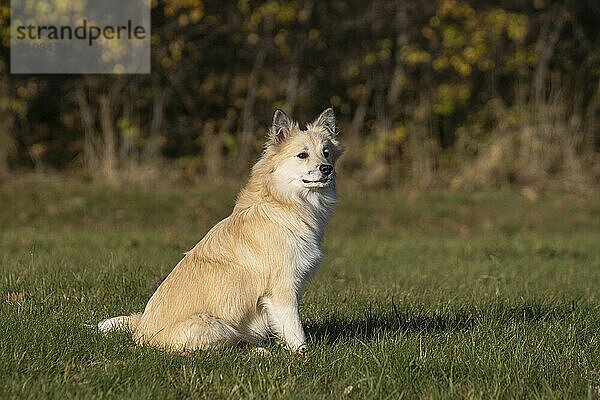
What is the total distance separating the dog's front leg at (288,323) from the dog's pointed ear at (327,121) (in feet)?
4.43

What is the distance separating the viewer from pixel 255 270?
18.5 ft

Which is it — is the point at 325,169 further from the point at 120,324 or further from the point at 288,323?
the point at 120,324

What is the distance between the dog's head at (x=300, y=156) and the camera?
5.91 metres

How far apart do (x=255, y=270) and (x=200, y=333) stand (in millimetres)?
526

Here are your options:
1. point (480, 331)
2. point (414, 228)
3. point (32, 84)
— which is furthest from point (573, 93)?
point (480, 331)

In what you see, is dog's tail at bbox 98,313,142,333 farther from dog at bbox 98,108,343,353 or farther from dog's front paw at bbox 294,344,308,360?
dog's front paw at bbox 294,344,308,360

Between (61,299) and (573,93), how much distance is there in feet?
47.7

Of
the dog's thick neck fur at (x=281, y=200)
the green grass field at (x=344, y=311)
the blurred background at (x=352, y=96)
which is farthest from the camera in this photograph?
the blurred background at (x=352, y=96)

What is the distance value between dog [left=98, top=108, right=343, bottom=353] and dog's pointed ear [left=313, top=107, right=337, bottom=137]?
1.04 feet

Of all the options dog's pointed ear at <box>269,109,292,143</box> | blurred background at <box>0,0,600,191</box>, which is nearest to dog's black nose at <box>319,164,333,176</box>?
dog's pointed ear at <box>269,109,292,143</box>

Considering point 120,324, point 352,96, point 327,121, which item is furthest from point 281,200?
point 352,96

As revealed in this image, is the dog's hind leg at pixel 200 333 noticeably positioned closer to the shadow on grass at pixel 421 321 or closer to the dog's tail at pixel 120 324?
the dog's tail at pixel 120 324

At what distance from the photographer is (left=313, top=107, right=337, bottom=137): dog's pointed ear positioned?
6.33 metres

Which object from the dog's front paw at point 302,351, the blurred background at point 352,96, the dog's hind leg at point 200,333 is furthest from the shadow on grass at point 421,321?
the blurred background at point 352,96
